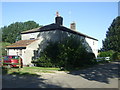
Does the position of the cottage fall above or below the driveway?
above

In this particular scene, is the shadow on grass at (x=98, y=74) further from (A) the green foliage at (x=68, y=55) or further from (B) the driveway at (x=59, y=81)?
(A) the green foliage at (x=68, y=55)

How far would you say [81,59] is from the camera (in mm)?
22406

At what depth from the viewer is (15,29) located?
269 feet

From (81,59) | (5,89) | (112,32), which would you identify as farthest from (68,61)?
(112,32)

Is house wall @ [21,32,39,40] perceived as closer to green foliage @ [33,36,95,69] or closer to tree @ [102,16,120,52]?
green foliage @ [33,36,95,69]

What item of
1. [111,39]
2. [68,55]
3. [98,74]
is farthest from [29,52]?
[111,39]


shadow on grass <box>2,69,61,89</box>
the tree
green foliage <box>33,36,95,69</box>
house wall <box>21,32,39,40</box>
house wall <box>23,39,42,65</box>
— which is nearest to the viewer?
shadow on grass <box>2,69,61,89</box>

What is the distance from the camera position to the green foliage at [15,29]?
77.3 m

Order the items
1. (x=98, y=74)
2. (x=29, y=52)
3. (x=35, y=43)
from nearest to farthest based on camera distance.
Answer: (x=98, y=74) → (x=29, y=52) → (x=35, y=43)

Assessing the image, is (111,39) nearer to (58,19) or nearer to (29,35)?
(58,19)

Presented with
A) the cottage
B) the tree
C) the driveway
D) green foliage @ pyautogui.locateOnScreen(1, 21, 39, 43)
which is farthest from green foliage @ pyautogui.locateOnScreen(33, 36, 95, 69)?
green foliage @ pyautogui.locateOnScreen(1, 21, 39, 43)

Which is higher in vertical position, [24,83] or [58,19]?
[58,19]

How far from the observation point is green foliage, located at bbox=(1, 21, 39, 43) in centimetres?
7732

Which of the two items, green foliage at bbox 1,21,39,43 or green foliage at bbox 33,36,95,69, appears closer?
green foliage at bbox 33,36,95,69
